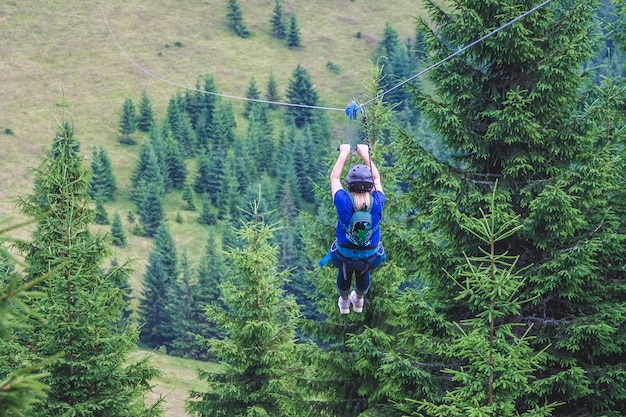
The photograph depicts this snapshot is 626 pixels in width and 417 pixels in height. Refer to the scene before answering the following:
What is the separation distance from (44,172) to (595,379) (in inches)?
418

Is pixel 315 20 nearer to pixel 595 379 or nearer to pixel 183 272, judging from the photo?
pixel 183 272

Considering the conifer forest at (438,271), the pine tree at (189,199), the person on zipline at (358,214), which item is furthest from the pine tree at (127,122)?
the person on zipline at (358,214)

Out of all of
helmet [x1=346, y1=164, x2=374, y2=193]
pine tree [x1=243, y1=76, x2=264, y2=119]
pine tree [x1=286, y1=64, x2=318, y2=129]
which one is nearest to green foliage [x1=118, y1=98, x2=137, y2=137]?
pine tree [x1=243, y1=76, x2=264, y2=119]

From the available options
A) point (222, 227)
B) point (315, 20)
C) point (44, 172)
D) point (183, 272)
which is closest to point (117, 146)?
point (222, 227)

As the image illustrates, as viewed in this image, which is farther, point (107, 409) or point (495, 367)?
point (107, 409)

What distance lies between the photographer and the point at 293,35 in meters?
160

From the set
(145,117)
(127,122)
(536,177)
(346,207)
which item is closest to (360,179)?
(346,207)

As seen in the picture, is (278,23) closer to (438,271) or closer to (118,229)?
(118,229)

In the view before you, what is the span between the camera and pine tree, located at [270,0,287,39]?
163 metres

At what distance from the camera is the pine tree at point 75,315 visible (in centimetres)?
1268

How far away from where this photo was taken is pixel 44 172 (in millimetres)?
14617

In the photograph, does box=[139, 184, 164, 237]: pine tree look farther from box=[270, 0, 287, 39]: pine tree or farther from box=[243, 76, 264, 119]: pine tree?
box=[270, 0, 287, 39]: pine tree

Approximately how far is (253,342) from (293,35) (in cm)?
14694

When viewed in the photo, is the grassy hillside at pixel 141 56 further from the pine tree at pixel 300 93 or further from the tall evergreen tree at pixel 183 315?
the tall evergreen tree at pixel 183 315
